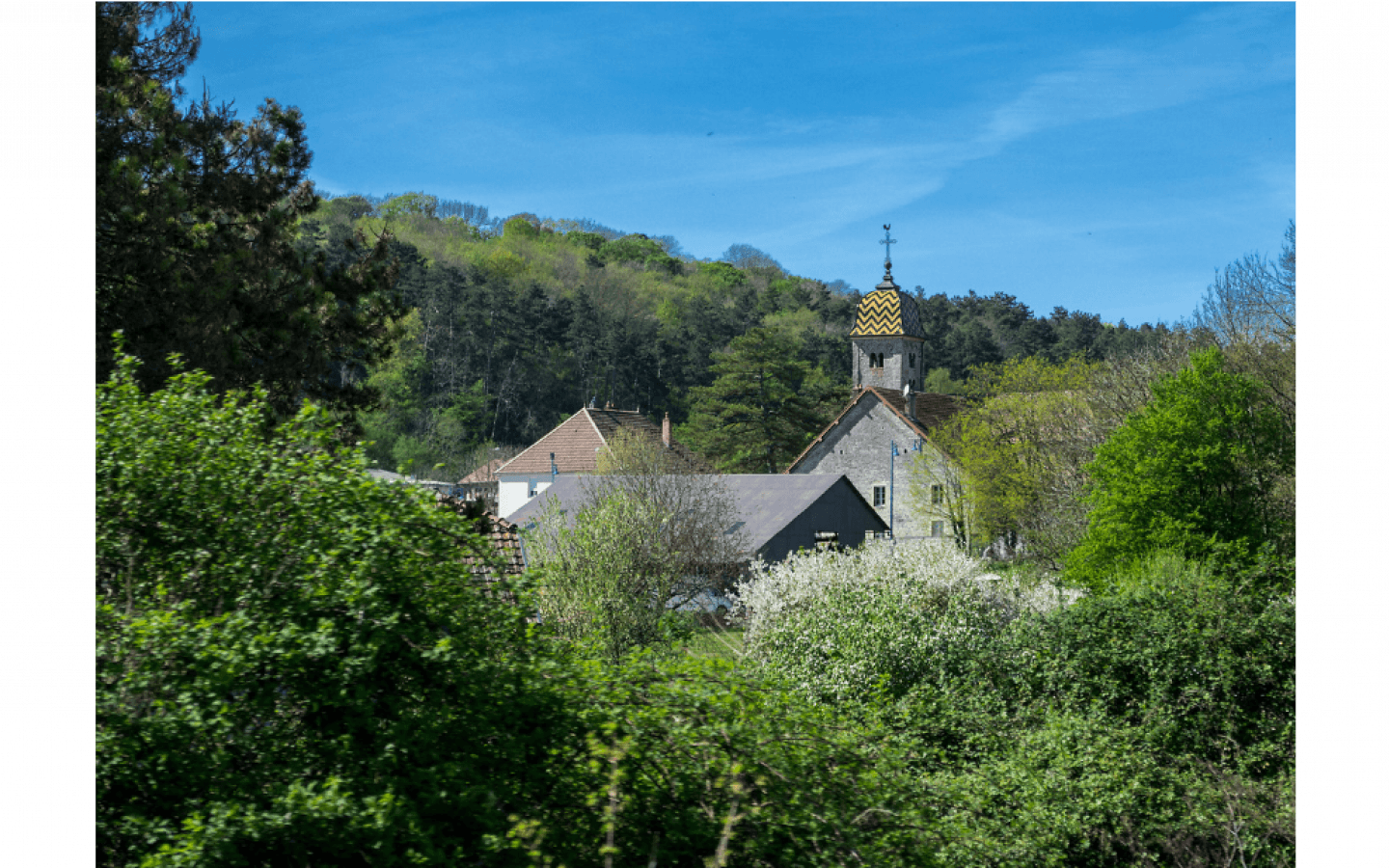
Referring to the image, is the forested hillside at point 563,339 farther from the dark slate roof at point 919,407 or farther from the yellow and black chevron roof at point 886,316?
the dark slate roof at point 919,407

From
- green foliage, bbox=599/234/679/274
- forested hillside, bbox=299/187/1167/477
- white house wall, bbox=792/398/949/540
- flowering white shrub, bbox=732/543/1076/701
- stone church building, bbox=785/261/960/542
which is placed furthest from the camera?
green foliage, bbox=599/234/679/274

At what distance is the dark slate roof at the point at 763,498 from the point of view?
2561 centimetres

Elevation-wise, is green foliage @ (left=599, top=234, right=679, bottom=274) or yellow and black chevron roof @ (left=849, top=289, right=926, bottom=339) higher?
green foliage @ (left=599, top=234, right=679, bottom=274)

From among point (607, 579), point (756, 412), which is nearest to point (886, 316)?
point (756, 412)

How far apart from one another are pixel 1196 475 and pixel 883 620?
364 inches

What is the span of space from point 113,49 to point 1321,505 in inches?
374

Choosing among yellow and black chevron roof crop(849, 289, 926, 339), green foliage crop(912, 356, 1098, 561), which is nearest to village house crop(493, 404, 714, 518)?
yellow and black chevron roof crop(849, 289, 926, 339)

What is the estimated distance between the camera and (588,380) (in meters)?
60.3

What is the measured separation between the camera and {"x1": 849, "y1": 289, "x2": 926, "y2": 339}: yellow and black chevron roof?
47250 mm

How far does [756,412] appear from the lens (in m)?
49.1

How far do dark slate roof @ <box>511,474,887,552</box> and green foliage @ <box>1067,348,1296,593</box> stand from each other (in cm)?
989

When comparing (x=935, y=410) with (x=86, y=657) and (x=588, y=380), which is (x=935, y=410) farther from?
(x=86, y=657)

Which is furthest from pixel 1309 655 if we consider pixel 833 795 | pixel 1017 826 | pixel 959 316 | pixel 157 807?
pixel 959 316

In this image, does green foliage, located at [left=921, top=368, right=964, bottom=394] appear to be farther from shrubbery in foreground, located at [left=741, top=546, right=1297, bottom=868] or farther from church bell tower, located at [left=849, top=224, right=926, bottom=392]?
shrubbery in foreground, located at [left=741, top=546, right=1297, bottom=868]
